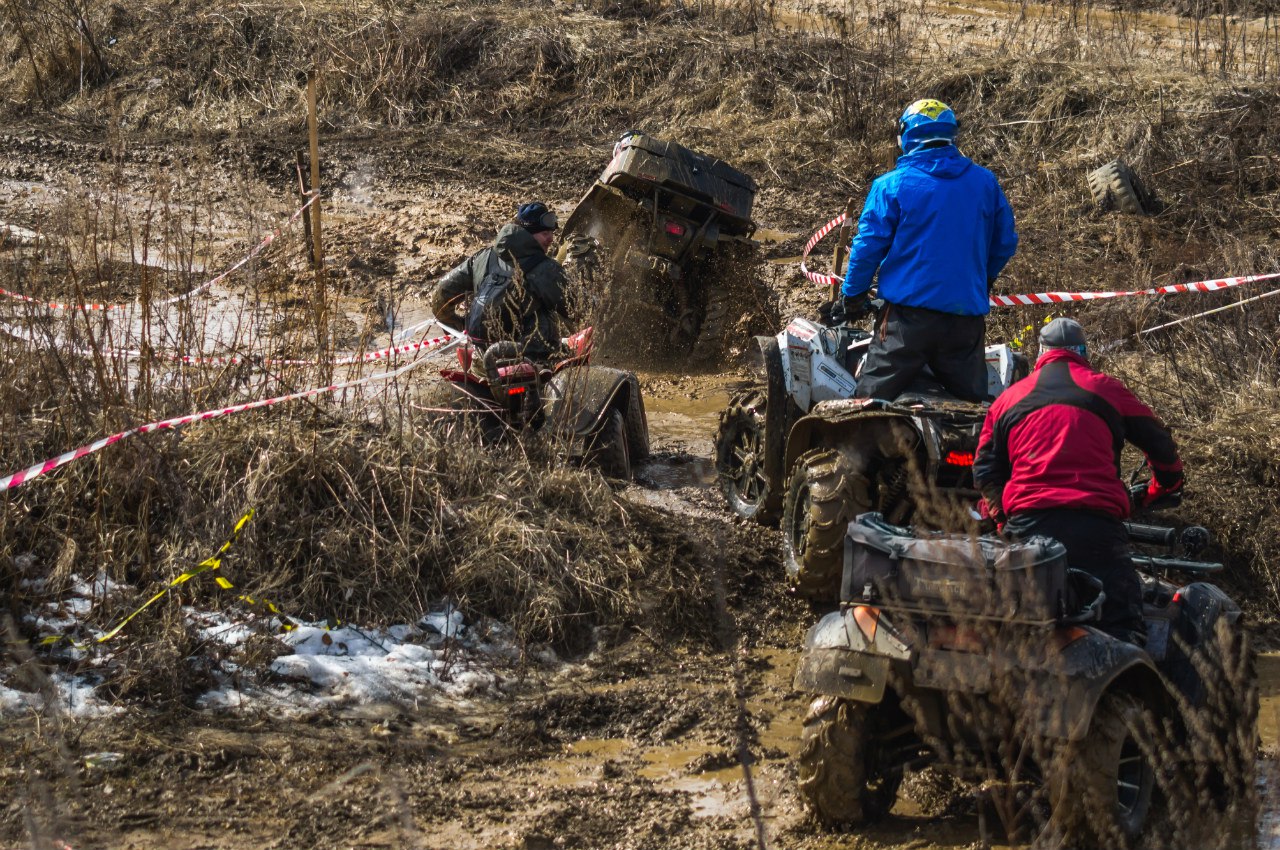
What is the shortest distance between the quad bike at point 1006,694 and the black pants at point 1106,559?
16 cm

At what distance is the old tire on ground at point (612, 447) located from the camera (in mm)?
7926

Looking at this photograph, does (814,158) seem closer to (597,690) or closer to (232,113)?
(232,113)

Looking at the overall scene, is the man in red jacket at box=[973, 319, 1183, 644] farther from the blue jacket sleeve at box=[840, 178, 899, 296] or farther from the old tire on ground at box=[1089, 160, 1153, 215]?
the old tire on ground at box=[1089, 160, 1153, 215]

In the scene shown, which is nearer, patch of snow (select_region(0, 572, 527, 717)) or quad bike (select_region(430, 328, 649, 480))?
patch of snow (select_region(0, 572, 527, 717))

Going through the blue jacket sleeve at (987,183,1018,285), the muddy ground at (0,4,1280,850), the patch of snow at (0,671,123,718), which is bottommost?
the muddy ground at (0,4,1280,850)

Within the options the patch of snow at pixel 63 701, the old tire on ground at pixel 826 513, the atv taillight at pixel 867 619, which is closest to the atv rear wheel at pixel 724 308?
the old tire on ground at pixel 826 513

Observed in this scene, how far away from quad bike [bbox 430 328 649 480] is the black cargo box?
95.0 inches

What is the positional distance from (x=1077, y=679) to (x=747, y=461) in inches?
146

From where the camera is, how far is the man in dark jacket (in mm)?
8094

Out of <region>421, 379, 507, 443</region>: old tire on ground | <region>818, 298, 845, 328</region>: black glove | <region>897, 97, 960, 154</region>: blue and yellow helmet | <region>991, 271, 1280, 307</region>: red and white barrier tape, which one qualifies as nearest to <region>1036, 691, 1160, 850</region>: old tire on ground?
<region>818, 298, 845, 328</region>: black glove

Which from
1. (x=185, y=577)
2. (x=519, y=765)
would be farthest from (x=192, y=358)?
(x=519, y=765)

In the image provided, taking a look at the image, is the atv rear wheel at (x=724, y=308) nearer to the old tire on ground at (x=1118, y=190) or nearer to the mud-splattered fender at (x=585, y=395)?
the mud-splattered fender at (x=585, y=395)

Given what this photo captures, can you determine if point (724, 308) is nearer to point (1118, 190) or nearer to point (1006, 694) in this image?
point (1118, 190)

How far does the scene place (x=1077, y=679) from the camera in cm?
415
